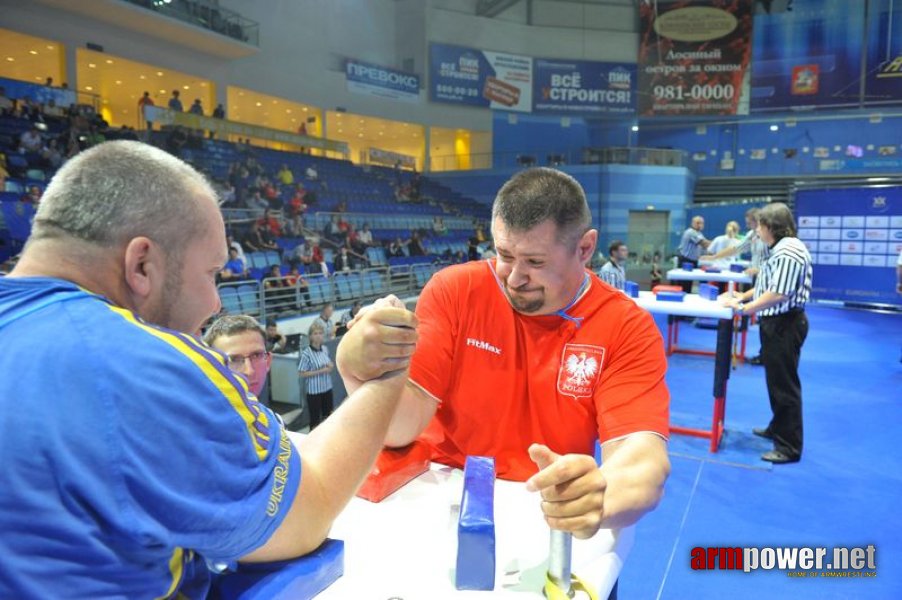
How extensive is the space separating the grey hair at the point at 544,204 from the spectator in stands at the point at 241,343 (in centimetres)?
128

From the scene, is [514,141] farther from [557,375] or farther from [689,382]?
[557,375]

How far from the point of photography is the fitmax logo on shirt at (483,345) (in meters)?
1.70

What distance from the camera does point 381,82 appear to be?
18.5 m

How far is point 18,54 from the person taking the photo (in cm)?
1298

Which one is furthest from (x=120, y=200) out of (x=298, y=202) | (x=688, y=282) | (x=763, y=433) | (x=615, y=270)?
(x=298, y=202)

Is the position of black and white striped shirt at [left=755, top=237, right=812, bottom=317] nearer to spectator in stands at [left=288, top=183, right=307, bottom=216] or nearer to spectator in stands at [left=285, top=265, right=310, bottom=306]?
spectator in stands at [left=285, top=265, right=310, bottom=306]

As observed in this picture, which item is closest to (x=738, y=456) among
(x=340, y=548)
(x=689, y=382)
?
(x=689, y=382)

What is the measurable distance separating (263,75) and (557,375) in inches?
661

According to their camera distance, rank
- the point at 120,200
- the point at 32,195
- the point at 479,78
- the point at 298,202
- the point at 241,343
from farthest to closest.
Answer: the point at 479,78 → the point at 298,202 → the point at 32,195 → the point at 241,343 → the point at 120,200

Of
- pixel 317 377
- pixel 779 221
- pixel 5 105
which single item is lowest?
pixel 317 377

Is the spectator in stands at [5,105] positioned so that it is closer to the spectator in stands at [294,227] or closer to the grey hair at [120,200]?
the spectator in stands at [294,227]

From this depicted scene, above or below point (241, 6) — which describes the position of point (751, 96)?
below

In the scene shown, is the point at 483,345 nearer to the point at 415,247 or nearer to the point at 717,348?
the point at 717,348

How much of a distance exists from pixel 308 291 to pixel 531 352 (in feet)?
16.5
